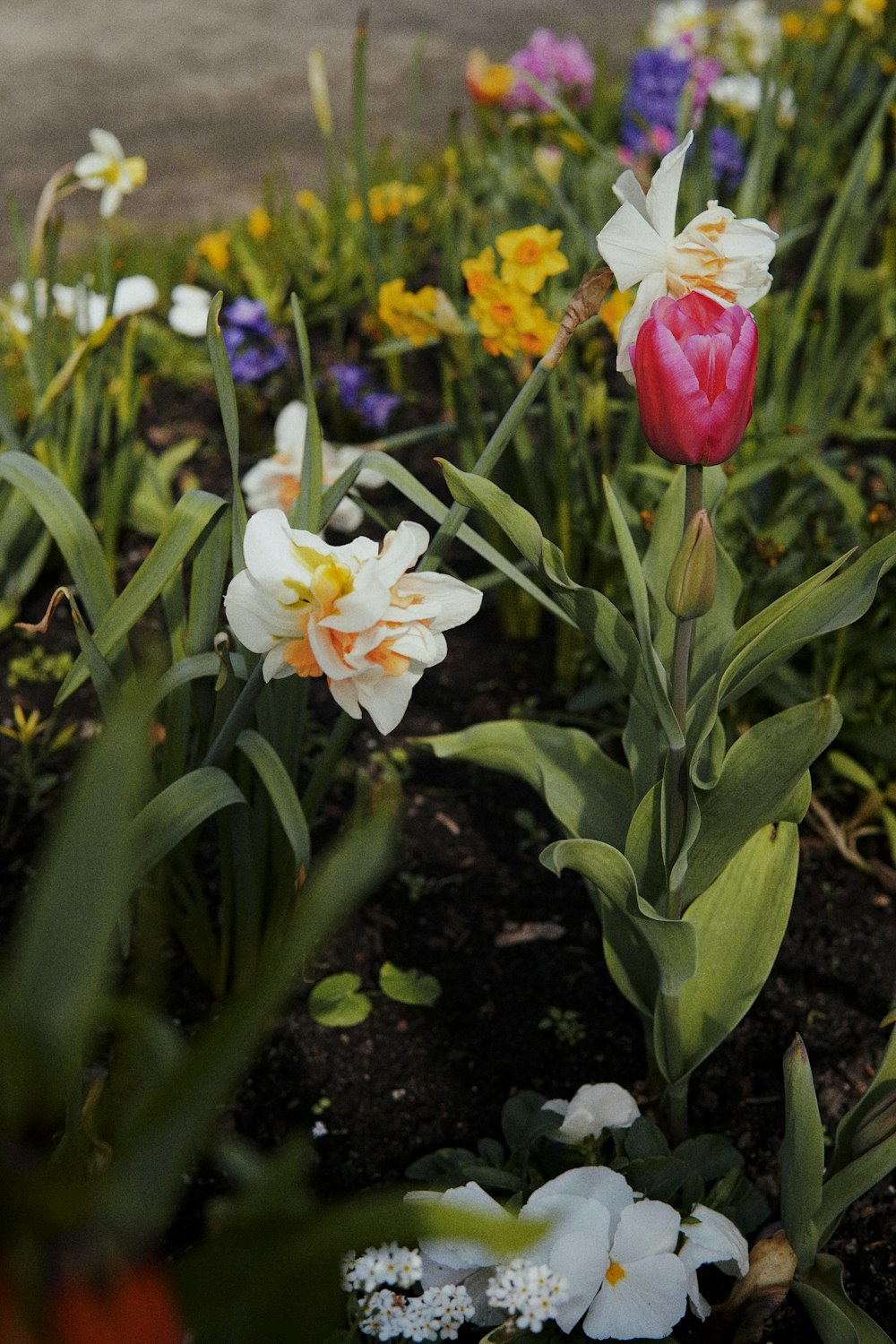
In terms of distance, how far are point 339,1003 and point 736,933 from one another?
48 cm

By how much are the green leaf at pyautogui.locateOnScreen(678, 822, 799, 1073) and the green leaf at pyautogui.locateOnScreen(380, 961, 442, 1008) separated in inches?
14.1

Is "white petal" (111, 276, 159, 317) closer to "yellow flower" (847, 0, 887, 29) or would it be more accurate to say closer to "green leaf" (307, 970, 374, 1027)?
"green leaf" (307, 970, 374, 1027)

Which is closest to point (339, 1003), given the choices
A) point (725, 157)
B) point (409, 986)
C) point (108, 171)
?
point (409, 986)

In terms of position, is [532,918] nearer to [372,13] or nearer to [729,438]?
[729,438]

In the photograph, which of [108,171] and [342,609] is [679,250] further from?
[108,171]

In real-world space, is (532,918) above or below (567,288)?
below

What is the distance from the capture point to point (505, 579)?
1813mm

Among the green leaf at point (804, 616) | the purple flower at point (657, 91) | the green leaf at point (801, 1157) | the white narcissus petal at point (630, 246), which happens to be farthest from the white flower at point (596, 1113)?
the purple flower at point (657, 91)

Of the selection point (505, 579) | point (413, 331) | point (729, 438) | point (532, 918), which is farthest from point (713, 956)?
point (413, 331)

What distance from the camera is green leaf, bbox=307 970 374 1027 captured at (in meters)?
1.38

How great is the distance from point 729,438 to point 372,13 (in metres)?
5.08

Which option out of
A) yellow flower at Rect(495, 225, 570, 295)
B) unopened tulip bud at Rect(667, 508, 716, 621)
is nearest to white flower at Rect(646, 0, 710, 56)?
yellow flower at Rect(495, 225, 570, 295)

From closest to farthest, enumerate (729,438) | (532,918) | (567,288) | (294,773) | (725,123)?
(729,438) < (294,773) < (532,918) < (567,288) < (725,123)

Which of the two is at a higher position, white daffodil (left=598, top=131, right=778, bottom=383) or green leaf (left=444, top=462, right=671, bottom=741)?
white daffodil (left=598, top=131, right=778, bottom=383)
